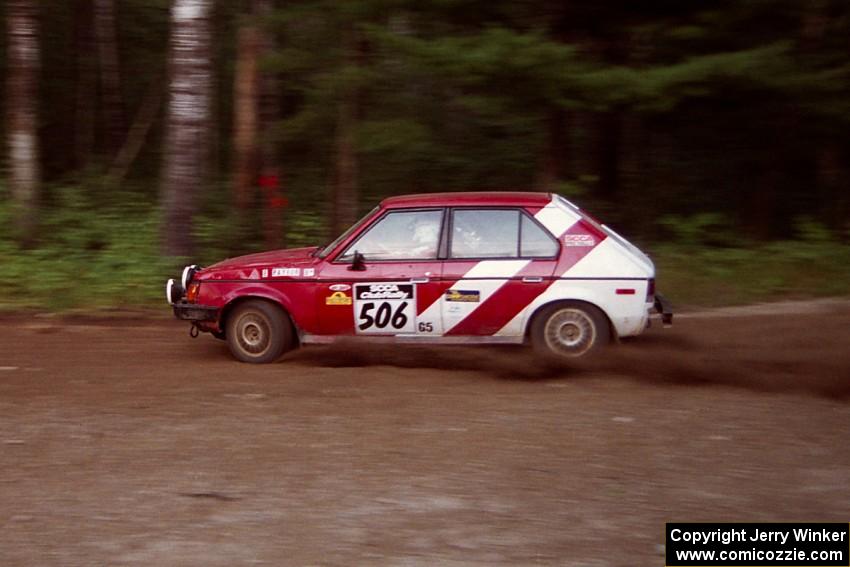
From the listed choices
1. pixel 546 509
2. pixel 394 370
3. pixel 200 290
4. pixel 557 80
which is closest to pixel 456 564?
pixel 546 509

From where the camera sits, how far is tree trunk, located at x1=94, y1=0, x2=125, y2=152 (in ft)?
86.7

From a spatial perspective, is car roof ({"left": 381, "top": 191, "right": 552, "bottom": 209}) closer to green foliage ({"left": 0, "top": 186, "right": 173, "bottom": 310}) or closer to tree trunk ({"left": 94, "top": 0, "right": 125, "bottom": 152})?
green foliage ({"left": 0, "top": 186, "right": 173, "bottom": 310})

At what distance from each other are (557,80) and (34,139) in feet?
26.9

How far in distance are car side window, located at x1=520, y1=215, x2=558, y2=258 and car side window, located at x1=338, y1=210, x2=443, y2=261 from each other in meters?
0.76

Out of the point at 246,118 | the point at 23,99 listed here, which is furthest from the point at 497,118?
the point at 23,99

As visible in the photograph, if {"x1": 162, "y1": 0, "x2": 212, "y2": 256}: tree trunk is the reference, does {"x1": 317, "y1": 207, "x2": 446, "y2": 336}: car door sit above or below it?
below

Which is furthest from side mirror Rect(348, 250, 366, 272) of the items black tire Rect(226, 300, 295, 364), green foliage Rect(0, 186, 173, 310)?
green foliage Rect(0, 186, 173, 310)

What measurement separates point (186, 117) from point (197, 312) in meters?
5.26

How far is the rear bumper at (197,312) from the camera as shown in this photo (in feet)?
30.0

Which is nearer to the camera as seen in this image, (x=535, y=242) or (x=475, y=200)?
(x=535, y=242)

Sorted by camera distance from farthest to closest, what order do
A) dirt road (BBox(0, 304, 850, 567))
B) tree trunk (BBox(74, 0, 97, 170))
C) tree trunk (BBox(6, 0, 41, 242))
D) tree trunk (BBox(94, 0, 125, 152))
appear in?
1. tree trunk (BBox(94, 0, 125, 152))
2. tree trunk (BBox(74, 0, 97, 170))
3. tree trunk (BBox(6, 0, 41, 242))
4. dirt road (BBox(0, 304, 850, 567))

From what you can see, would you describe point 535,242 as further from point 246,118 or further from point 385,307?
point 246,118

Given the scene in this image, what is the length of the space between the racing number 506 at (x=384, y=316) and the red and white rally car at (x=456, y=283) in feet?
0.04

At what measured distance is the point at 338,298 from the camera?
29.4ft
